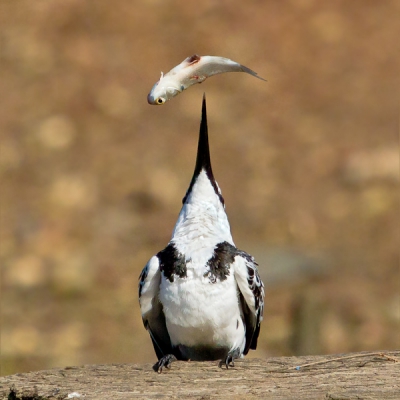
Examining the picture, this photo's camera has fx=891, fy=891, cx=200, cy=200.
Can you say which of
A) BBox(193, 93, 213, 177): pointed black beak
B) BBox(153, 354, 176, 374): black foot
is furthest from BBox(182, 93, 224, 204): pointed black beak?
BBox(153, 354, 176, 374): black foot

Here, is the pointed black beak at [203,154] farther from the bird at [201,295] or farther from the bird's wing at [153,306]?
the bird's wing at [153,306]

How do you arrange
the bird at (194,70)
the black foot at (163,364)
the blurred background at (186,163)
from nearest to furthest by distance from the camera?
the black foot at (163,364) → the bird at (194,70) → the blurred background at (186,163)

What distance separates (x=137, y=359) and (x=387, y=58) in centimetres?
1062

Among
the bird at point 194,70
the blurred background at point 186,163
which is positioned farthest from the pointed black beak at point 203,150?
the blurred background at point 186,163

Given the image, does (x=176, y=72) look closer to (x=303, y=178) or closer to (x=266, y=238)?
(x=266, y=238)

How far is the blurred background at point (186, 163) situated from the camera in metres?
14.0

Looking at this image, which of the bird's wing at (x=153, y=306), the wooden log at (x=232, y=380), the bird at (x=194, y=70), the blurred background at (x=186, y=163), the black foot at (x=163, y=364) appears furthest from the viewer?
the blurred background at (x=186, y=163)

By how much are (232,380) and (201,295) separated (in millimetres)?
726

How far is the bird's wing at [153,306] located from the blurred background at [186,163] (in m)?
4.02

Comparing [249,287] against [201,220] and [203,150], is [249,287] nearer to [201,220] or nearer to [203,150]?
[201,220]

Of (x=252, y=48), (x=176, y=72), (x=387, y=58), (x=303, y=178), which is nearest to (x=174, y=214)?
(x=303, y=178)

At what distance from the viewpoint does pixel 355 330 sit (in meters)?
13.5

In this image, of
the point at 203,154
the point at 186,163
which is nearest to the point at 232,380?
the point at 203,154

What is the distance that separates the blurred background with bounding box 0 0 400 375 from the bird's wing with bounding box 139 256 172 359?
4.02m
